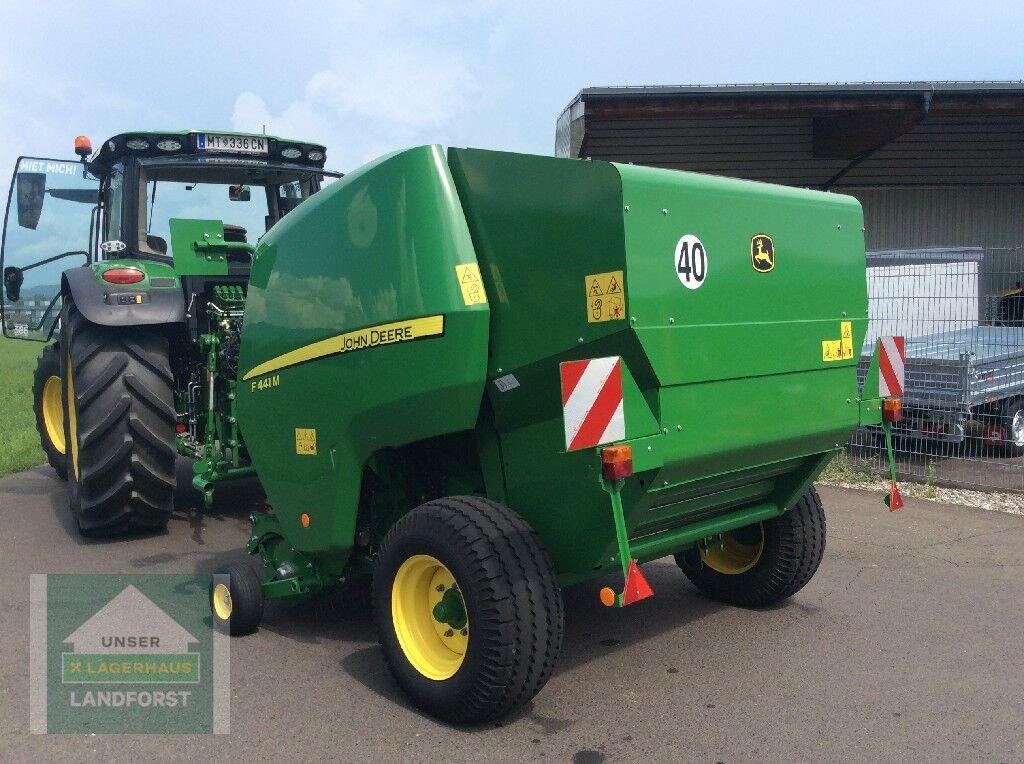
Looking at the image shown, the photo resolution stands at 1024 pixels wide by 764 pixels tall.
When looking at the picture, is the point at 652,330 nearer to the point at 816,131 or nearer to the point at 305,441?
the point at 305,441

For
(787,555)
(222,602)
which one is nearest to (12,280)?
(222,602)

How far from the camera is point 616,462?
9.29 feet

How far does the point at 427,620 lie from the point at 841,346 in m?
1.94

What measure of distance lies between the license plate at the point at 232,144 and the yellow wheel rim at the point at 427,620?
3.75 m

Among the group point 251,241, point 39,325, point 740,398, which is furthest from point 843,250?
point 39,325

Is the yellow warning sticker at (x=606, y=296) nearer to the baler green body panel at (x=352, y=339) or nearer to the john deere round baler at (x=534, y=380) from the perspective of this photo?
the john deere round baler at (x=534, y=380)

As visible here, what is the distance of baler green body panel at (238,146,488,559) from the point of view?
125 inches

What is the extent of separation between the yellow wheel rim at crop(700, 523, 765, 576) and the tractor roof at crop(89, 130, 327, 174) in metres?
3.87

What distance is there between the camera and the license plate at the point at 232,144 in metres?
5.89

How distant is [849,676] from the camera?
356cm

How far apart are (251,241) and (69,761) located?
161 inches

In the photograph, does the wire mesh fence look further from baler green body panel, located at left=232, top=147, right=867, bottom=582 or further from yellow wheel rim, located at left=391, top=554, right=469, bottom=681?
yellow wheel rim, located at left=391, top=554, right=469, bottom=681

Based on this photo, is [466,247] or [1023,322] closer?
[466,247]

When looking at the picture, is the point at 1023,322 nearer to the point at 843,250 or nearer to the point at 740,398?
the point at 843,250
